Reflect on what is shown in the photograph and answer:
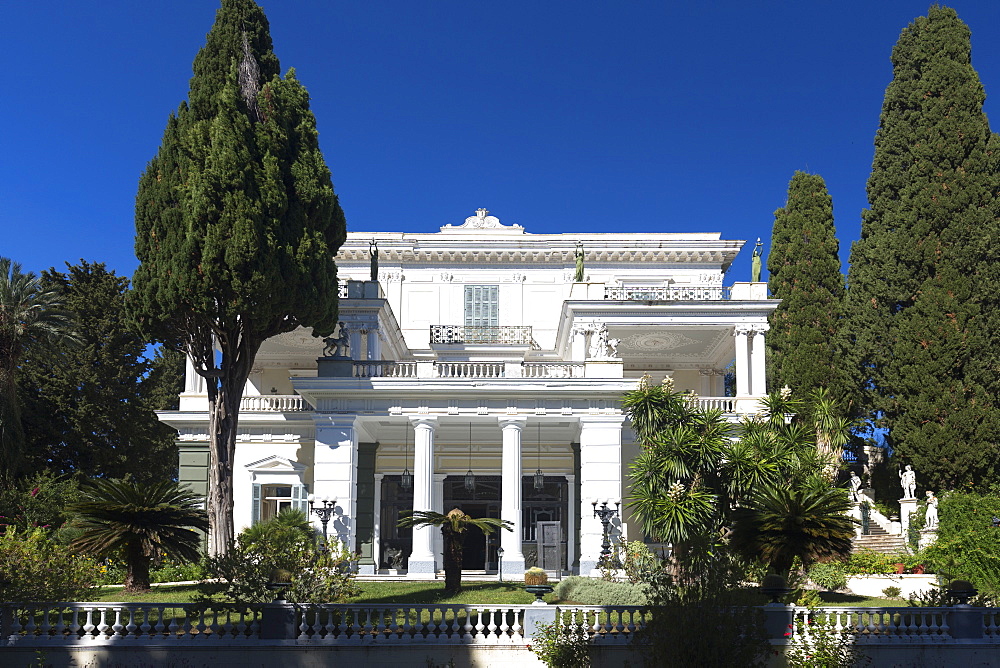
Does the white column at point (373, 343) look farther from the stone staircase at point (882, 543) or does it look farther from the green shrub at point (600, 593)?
the stone staircase at point (882, 543)

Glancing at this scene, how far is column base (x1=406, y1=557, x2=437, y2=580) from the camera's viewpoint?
24703 mm

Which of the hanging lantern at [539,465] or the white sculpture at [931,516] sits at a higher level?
the hanging lantern at [539,465]

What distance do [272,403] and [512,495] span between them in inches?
361

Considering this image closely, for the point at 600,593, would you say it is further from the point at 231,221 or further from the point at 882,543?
the point at 882,543

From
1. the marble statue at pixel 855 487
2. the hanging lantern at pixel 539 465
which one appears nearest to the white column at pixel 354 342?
the hanging lantern at pixel 539 465

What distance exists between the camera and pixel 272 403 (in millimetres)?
29391

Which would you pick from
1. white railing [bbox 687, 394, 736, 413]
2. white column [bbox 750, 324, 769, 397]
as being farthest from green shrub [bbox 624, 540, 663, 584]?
white column [bbox 750, 324, 769, 397]

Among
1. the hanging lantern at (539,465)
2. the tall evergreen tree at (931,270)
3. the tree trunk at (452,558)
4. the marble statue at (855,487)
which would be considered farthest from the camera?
the marble statue at (855,487)

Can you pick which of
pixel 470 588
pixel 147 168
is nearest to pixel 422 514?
pixel 470 588

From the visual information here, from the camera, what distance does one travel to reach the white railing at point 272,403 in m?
29.0

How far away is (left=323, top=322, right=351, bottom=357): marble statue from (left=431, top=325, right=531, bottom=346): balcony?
9.46m

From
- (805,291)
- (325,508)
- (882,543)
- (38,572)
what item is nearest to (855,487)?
(882,543)

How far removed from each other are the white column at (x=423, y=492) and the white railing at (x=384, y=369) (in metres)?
1.46

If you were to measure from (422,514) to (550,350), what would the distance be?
639 inches
